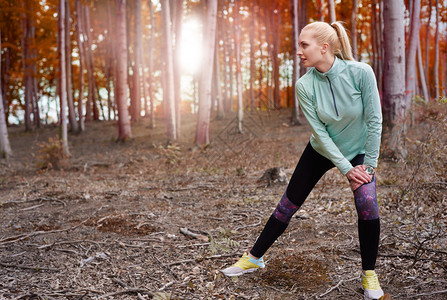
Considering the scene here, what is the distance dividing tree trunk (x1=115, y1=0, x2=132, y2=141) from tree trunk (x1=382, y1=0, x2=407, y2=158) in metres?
9.60

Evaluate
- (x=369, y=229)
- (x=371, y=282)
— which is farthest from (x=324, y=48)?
(x=371, y=282)

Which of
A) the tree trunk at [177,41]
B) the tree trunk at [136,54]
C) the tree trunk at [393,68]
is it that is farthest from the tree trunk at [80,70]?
the tree trunk at [393,68]

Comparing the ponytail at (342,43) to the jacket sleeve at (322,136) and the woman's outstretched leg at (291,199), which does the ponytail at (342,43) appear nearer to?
the jacket sleeve at (322,136)

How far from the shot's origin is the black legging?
2.77 metres

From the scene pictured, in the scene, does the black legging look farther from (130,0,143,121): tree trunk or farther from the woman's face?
(130,0,143,121): tree trunk

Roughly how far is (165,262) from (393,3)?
23.4ft

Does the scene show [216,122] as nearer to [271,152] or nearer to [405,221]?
[271,152]

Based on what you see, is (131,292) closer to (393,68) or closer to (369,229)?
(369,229)

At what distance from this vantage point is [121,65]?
14.8m

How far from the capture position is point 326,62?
9.14ft

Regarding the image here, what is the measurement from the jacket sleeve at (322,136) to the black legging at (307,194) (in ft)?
0.65

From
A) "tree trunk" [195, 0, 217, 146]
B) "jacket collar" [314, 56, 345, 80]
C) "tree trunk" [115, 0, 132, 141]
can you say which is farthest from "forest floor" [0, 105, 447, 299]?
"tree trunk" [115, 0, 132, 141]

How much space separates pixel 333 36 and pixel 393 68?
6300 millimetres

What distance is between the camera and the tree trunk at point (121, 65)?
14520 mm
